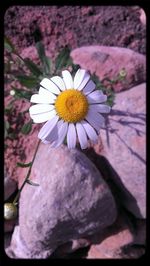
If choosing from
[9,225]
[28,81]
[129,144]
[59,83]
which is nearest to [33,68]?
[28,81]

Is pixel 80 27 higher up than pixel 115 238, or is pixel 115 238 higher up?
pixel 80 27

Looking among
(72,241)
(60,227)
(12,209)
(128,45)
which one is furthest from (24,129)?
(128,45)

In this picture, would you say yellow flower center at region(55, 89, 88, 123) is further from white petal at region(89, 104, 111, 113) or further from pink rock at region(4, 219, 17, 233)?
pink rock at region(4, 219, 17, 233)

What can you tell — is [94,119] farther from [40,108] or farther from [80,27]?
[80,27]

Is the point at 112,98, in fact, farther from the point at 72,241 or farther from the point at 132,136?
the point at 72,241

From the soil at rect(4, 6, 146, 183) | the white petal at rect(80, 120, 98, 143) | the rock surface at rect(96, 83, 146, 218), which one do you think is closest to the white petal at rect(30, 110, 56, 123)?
the white petal at rect(80, 120, 98, 143)

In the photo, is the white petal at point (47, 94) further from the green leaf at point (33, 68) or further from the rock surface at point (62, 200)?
the rock surface at point (62, 200)

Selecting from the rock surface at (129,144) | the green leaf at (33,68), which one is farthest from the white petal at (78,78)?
the rock surface at (129,144)
